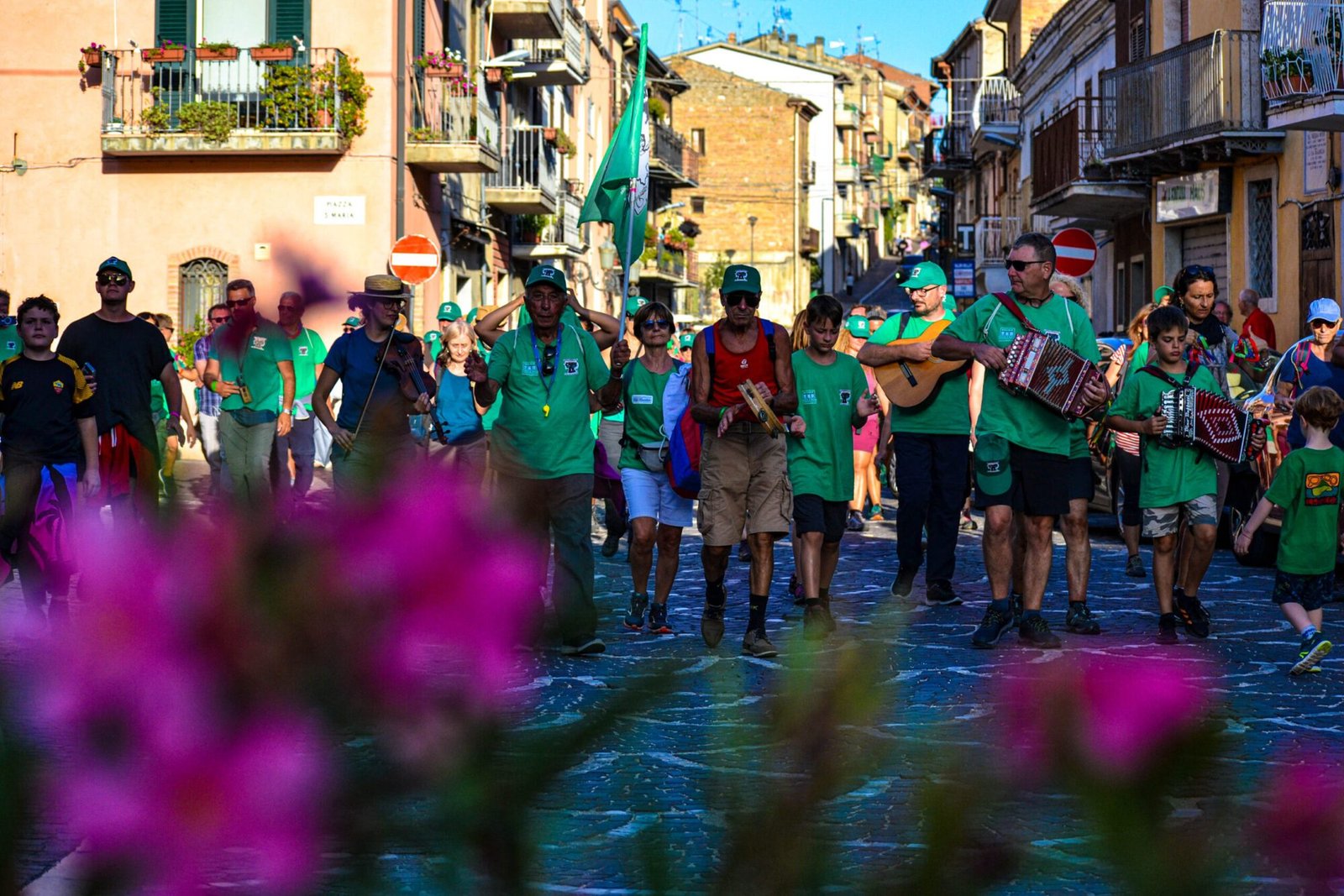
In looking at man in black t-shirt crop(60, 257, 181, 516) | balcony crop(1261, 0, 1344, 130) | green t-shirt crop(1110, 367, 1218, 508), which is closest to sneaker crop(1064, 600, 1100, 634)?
green t-shirt crop(1110, 367, 1218, 508)

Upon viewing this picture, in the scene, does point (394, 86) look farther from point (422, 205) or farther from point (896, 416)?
point (896, 416)

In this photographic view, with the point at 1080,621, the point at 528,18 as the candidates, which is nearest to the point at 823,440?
the point at 1080,621

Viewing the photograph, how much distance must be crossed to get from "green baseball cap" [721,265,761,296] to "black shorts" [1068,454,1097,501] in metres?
1.59

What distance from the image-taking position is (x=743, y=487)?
27.6ft

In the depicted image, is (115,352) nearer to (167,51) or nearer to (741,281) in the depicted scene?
(741,281)

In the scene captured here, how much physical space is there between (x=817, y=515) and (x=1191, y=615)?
1.76 metres

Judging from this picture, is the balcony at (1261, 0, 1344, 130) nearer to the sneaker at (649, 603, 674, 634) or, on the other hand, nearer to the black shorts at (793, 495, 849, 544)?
the black shorts at (793, 495, 849, 544)

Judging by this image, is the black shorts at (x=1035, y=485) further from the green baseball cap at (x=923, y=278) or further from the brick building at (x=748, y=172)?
the brick building at (x=748, y=172)

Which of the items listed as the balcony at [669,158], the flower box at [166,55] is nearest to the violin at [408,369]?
Answer: the flower box at [166,55]

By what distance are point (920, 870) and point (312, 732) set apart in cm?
30

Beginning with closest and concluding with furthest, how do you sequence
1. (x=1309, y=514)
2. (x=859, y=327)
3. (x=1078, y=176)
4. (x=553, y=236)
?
(x=1309, y=514)
(x=859, y=327)
(x=1078, y=176)
(x=553, y=236)

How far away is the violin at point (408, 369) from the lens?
1.73 metres

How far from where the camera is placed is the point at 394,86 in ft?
5.11

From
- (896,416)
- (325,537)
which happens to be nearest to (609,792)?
(325,537)
